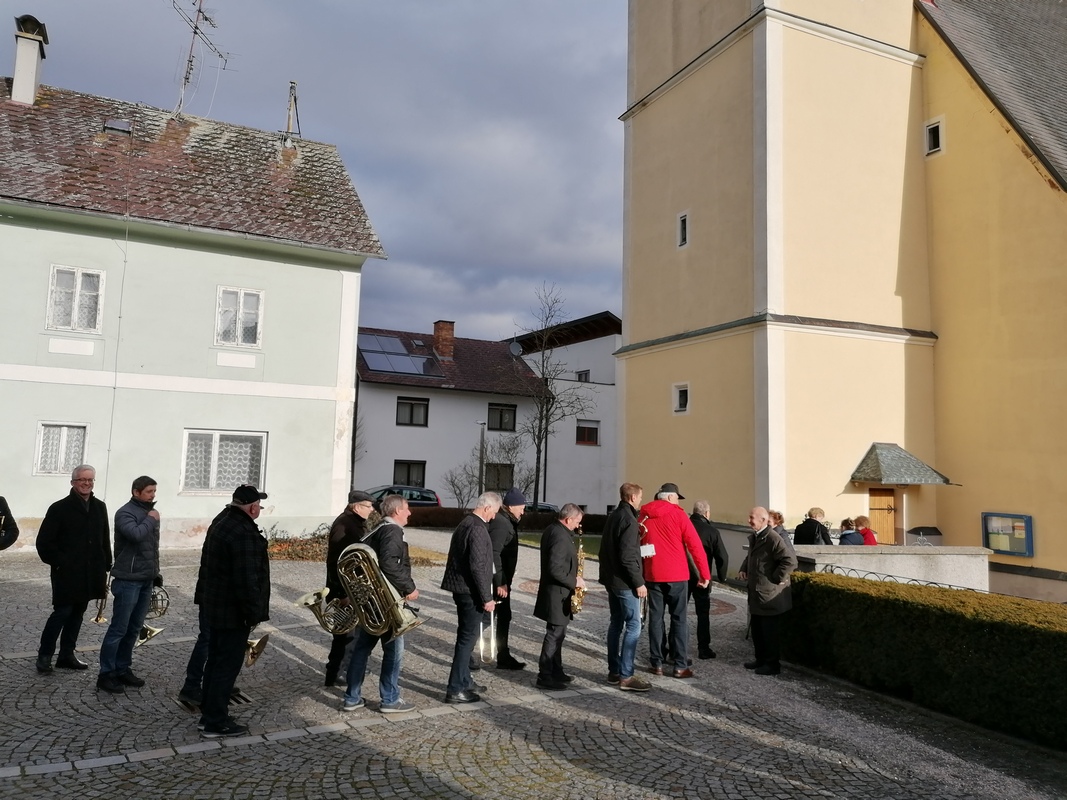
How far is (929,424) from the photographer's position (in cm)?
1714

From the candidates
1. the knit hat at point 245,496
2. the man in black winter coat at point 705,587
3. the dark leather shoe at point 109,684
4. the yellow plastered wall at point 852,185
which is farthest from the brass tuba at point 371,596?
the yellow plastered wall at point 852,185

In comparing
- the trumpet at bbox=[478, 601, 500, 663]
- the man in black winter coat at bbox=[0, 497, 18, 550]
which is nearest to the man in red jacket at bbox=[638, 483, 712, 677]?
the trumpet at bbox=[478, 601, 500, 663]

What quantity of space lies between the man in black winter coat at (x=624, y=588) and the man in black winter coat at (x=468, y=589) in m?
1.31

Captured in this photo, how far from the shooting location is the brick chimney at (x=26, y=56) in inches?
672

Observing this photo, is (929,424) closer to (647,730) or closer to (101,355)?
(647,730)

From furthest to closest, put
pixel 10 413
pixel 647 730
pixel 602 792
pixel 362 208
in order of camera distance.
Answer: pixel 362 208 < pixel 10 413 < pixel 647 730 < pixel 602 792

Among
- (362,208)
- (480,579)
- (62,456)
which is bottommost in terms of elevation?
(480,579)

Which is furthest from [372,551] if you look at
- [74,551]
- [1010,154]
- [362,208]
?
[1010,154]

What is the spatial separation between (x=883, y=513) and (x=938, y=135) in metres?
8.31

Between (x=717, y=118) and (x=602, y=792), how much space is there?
15.5 m

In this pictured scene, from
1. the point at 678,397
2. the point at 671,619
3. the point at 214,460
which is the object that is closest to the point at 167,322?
the point at 214,460

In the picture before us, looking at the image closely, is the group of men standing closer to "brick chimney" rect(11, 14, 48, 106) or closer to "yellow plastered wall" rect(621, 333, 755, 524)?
"yellow plastered wall" rect(621, 333, 755, 524)

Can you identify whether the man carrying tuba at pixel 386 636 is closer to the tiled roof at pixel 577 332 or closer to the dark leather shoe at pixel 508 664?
the dark leather shoe at pixel 508 664

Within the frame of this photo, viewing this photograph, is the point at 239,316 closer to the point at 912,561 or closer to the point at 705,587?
the point at 705,587
